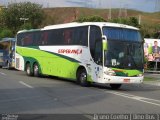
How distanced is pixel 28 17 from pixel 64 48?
7156cm

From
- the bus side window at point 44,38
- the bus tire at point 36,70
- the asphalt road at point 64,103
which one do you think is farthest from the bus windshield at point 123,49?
the bus tire at point 36,70

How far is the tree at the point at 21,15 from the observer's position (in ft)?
312

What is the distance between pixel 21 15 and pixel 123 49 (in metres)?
75.8

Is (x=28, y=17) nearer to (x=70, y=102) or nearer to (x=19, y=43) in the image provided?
(x=19, y=43)

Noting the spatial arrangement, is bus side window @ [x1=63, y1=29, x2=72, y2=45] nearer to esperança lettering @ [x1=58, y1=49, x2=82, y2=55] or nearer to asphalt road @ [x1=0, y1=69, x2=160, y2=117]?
esperança lettering @ [x1=58, y1=49, x2=82, y2=55]

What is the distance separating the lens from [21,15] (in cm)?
9681

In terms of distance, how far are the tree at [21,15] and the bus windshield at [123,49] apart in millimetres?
70288

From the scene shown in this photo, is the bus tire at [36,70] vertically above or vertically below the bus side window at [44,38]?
below

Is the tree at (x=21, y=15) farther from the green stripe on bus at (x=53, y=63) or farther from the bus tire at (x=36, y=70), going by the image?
the bus tire at (x=36, y=70)

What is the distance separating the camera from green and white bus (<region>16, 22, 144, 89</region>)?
22.5 meters

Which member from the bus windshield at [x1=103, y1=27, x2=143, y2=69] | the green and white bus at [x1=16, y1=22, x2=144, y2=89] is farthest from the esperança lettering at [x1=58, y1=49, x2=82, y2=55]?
the bus windshield at [x1=103, y1=27, x2=143, y2=69]

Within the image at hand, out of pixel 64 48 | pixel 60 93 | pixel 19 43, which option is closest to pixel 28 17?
pixel 19 43

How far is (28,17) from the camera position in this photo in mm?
97125

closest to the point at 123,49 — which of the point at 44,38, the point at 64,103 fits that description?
the point at 64,103
